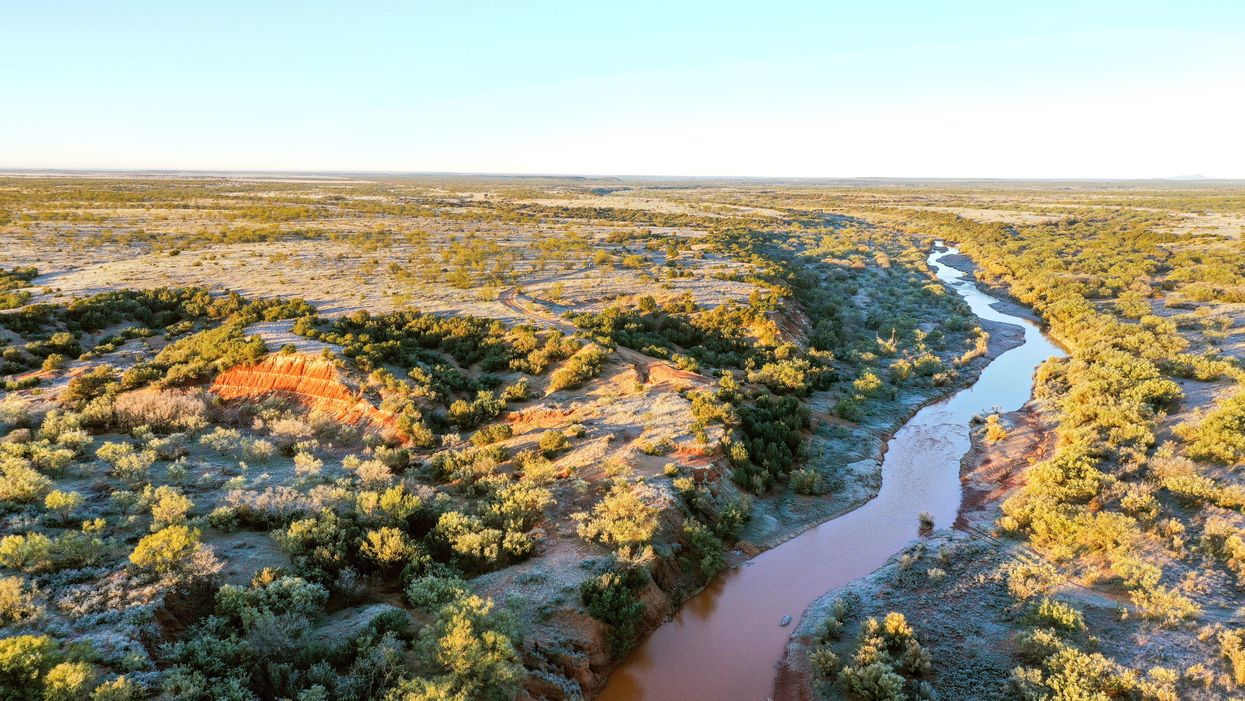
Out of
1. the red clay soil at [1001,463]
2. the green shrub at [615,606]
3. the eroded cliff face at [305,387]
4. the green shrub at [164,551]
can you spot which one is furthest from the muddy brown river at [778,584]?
the eroded cliff face at [305,387]

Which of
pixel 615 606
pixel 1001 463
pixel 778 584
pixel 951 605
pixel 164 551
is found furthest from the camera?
pixel 1001 463

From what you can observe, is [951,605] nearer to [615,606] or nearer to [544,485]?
[615,606]

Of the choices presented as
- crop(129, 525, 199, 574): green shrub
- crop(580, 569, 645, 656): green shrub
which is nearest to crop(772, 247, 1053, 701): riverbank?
crop(580, 569, 645, 656): green shrub

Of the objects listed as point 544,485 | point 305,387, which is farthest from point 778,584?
point 305,387

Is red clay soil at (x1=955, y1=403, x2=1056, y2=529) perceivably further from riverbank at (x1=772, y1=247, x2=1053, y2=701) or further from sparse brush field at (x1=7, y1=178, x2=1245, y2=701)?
sparse brush field at (x1=7, y1=178, x2=1245, y2=701)

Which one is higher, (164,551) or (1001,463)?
(164,551)

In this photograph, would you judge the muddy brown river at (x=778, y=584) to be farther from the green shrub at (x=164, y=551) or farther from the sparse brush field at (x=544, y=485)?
the green shrub at (x=164, y=551)

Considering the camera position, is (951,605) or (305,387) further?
(305,387)

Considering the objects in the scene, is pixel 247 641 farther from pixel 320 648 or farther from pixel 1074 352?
pixel 1074 352
